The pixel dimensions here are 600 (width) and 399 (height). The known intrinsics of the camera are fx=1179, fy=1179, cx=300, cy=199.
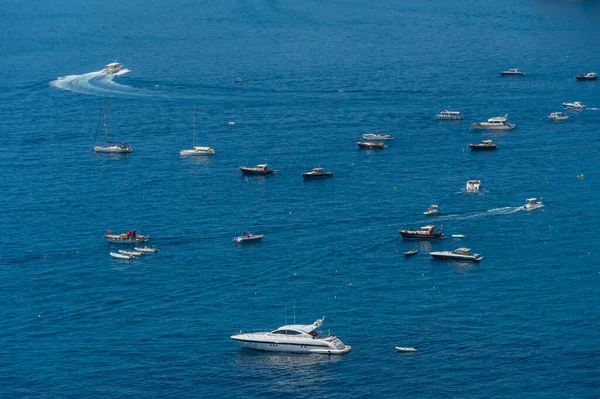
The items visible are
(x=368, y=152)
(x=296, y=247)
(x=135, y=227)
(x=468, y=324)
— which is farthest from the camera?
(x=368, y=152)

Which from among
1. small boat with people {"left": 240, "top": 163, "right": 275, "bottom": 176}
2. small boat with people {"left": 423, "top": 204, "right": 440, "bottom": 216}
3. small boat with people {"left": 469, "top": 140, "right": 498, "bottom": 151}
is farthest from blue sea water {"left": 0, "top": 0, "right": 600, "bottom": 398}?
small boat with people {"left": 240, "top": 163, "right": 275, "bottom": 176}

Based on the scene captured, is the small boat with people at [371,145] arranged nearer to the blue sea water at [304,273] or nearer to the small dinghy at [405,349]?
the blue sea water at [304,273]

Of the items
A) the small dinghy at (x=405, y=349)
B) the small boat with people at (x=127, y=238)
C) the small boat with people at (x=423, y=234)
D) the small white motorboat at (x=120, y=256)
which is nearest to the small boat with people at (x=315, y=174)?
the small boat with people at (x=423, y=234)

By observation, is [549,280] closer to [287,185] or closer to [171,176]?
[287,185]

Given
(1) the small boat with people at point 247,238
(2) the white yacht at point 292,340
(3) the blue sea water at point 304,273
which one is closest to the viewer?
(3) the blue sea water at point 304,273

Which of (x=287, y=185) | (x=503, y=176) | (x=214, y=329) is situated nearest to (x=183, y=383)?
(x=214, y=329)

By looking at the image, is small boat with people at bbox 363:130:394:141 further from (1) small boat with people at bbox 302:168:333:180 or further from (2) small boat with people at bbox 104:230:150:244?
(2) small boat with people at bbox 104:230:150:244
